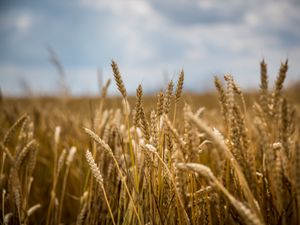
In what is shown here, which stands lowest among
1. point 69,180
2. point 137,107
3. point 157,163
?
point 69,180

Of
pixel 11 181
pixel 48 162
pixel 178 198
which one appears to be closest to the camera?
pixel 178 198

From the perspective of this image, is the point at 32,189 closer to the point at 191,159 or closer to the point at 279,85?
the point at 191,159

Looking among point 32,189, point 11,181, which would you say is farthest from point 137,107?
point 32,189

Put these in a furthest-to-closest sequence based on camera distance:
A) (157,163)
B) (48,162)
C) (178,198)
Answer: (48,162), (157,163), (178,198)

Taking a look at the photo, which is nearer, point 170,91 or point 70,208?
point 170,91

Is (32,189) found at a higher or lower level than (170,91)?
lower

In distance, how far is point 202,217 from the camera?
0.81 meters

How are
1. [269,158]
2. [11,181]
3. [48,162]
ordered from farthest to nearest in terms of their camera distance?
[48,162] → [11,181] → [269,158]

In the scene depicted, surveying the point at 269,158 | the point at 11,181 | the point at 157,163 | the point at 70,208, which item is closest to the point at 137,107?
the point at 157,163

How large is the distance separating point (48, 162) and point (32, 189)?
0.72 ft

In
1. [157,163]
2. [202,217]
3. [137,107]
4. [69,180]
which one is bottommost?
[69,180]

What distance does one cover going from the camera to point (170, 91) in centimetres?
78

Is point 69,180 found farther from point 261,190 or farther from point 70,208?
point 261,190

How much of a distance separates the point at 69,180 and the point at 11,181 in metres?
0.74
